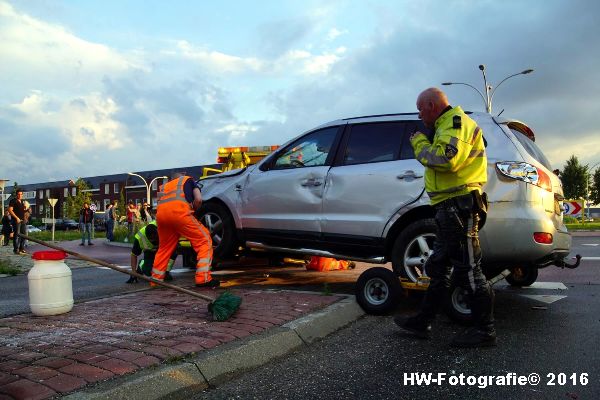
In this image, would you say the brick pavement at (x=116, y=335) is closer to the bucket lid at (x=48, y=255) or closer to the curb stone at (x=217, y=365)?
the curb stone at (x=217, y=365)

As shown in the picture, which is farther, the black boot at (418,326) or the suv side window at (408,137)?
the suv side window at (408,137)

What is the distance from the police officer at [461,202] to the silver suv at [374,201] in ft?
2.21

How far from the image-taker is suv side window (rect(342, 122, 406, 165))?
494cm

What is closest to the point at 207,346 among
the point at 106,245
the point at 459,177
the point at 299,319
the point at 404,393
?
the point at 299,319

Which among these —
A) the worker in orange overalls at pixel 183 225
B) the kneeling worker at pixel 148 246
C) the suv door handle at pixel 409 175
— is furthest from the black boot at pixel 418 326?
the kneeling worker at pixel 148 246

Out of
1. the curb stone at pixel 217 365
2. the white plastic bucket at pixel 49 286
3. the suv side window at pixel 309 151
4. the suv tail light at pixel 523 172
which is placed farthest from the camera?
the suv side window at pixel 309 151

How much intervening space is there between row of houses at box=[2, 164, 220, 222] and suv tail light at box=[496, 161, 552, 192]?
235 ft

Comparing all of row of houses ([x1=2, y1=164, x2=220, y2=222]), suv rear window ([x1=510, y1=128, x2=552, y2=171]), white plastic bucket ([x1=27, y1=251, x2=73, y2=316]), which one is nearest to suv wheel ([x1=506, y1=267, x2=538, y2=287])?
suv rear window ([x1=510, y1=128, x2=552, y2=171])

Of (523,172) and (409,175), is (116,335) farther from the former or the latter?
(523,172)

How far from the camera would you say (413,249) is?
177 inches

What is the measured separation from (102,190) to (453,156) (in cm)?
9860

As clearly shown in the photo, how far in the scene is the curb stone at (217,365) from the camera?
8.36 ft

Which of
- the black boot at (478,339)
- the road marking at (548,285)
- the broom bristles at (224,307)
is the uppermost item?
the broom bristles at (224,307)

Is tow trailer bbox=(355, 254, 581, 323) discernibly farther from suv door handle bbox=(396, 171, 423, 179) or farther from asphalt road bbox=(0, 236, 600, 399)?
suv door handle bbox=(396, 171, 423, 179)
